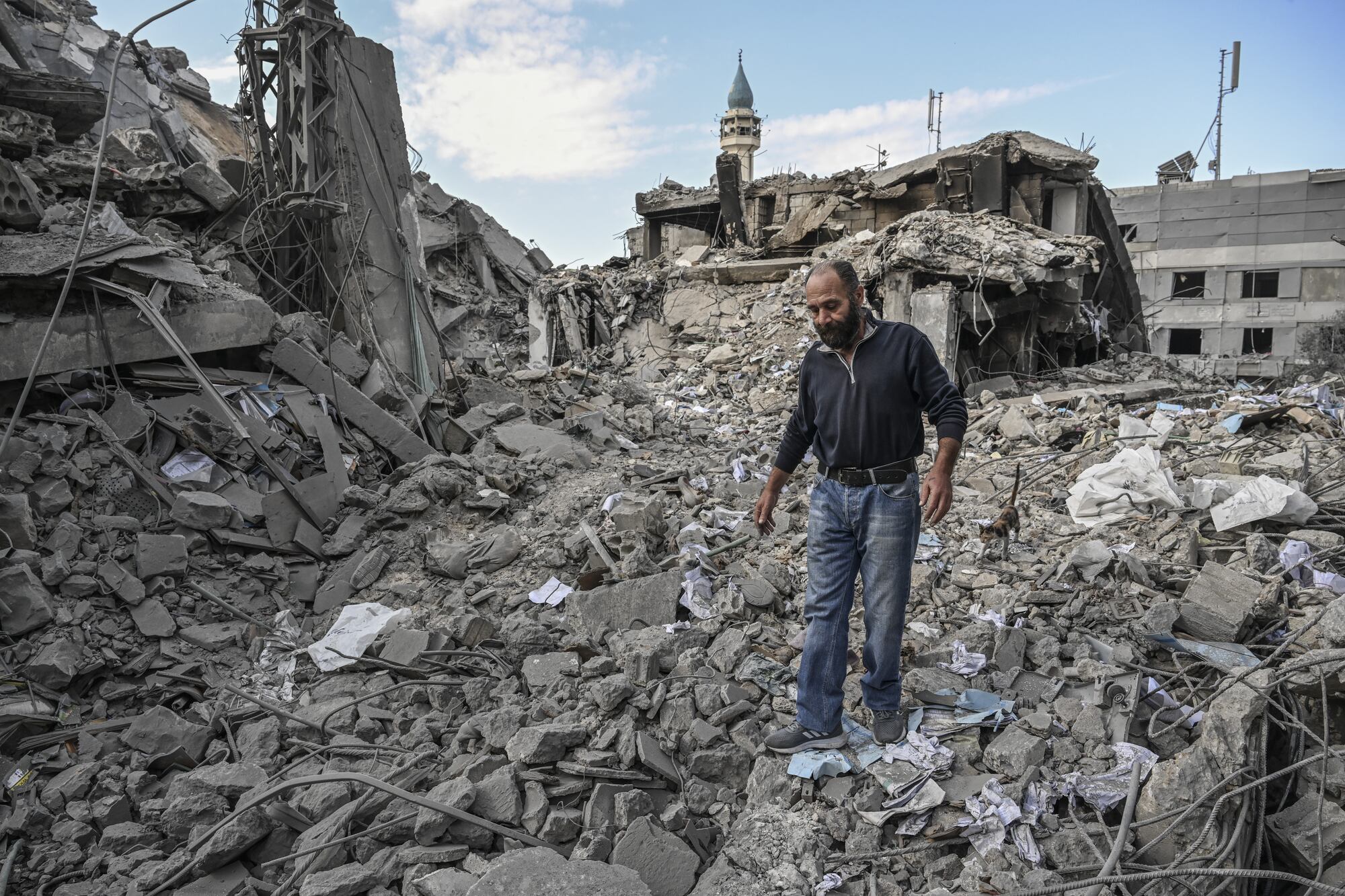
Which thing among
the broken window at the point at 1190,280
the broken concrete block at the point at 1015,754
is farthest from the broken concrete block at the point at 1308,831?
the broken window at the point at 1190,280

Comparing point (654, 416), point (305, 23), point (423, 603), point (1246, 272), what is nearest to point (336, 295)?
point (305, 23)

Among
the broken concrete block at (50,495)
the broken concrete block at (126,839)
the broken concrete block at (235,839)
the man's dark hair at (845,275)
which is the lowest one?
the broken concrete block at (126,839)

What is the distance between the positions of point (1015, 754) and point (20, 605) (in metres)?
4.58

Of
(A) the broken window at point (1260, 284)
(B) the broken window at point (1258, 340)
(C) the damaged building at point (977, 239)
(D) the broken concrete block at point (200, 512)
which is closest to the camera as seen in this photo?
(D) the broken concrete block at point (200, 512)

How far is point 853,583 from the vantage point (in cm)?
297

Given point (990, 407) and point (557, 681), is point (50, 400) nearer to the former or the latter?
point (557, 681)

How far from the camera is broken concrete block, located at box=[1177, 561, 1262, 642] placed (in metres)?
3.37

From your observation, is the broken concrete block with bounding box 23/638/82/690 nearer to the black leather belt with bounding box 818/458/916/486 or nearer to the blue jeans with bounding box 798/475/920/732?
the blue jeans with bounding box 798/475/920/732

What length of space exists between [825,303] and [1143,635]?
2098 millimetres

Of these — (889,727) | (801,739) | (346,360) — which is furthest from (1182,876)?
(346,360)

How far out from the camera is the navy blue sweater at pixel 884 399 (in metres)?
2.75

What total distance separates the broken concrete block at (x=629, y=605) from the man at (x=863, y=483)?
1232 mm

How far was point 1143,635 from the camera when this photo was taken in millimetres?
3447

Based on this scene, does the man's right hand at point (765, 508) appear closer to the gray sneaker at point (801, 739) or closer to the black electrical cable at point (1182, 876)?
the gray sneaker at point (801, 739)
